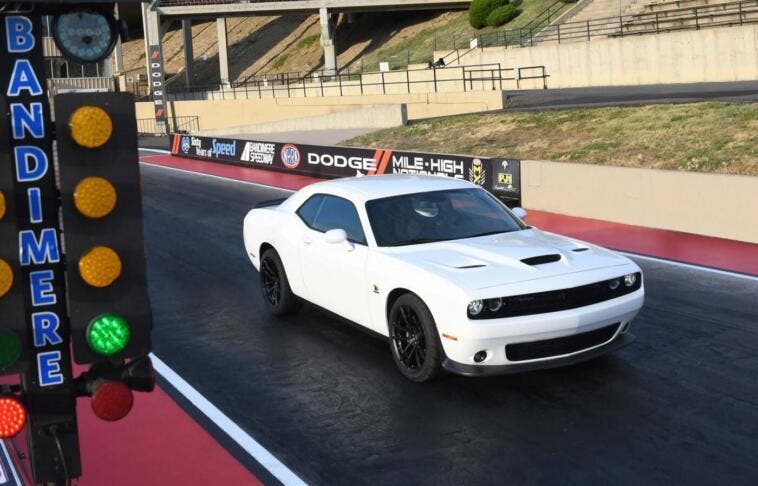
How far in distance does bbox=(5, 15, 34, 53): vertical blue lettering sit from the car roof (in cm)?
601

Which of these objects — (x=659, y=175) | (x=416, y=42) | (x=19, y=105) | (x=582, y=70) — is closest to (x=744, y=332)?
(x=659, y=175)

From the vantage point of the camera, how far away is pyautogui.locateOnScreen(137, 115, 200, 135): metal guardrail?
5803cm

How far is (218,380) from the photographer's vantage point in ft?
28.6

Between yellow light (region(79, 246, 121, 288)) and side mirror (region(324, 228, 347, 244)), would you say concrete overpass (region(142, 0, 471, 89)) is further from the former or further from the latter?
yellow light (region(79, 246, 121, 288))

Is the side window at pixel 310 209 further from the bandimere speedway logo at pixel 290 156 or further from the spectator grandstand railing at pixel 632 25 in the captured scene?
the spectator grandstand railing at pixel 632 25

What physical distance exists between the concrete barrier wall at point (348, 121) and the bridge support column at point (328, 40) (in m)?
17.5

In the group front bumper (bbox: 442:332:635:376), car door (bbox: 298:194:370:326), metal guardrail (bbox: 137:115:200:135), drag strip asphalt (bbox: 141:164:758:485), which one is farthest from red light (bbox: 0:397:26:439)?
metal guardrail (bbox: 137:115:200:135)

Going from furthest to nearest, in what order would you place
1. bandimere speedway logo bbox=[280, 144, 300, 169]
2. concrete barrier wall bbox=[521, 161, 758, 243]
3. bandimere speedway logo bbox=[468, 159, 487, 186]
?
bandimere speedway logo bbox=[280, 144, 300, 169] → bandimere speedway logo bbox=[468, 159, 487, 186] → concrete barrier wall bbox=[521, 161, 758, 243]

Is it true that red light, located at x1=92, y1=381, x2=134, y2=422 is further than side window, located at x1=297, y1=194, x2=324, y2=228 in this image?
No

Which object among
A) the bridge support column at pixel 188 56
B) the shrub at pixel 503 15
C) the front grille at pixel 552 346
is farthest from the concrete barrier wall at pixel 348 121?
the front grille at pixel 552 346

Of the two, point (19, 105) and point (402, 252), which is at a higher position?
point (19, 105)

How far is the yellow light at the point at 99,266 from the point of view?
334 cm

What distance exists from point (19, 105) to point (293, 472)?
3850 millimetres

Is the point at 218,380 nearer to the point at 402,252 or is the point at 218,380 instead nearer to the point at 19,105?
the point at 402,252
